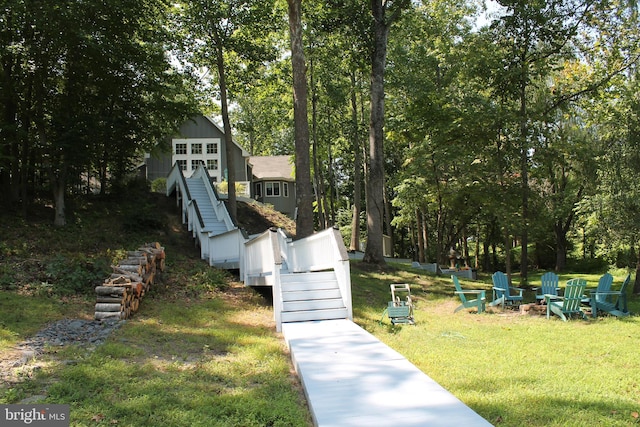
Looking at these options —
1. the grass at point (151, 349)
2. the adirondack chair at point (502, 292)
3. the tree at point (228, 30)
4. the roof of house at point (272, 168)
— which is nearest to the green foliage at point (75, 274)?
the grass at point (151, 349)

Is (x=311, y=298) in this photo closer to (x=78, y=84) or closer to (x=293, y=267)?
(x=293, y=267)

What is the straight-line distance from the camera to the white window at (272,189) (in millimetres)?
33219

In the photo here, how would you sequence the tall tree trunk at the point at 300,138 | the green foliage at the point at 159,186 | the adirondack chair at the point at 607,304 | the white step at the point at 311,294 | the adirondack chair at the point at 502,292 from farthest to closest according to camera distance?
the green foliage at the point at 159,186, the tall tree trunk at the point at 300,138, the adirondack chair at the point at 502,292, the adirondack chair at the point at 607,304, the white step at the point at 311,294

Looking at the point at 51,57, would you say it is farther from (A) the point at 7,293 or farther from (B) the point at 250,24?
(A) the point at 7,293

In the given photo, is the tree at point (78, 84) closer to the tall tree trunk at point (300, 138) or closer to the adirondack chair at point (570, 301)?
the tall tree trunk at point (300, 138)

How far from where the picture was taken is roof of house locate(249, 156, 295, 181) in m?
33.1

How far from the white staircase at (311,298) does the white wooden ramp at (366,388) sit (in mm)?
1185

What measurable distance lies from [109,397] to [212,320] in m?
4.15

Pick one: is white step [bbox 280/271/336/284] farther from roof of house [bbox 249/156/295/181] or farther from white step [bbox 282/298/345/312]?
roof of house [bbox 249/156/295/181]

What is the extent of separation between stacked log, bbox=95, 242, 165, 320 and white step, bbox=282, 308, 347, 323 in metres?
2.86

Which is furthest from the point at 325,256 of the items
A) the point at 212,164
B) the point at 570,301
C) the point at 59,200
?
the point at 212,164

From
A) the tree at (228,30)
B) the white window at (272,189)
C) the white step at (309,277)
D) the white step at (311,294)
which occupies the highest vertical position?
the tree at (228,30)

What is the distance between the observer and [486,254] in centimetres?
3250

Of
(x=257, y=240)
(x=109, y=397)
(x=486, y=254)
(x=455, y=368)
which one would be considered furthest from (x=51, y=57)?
(x=486, y=254)
